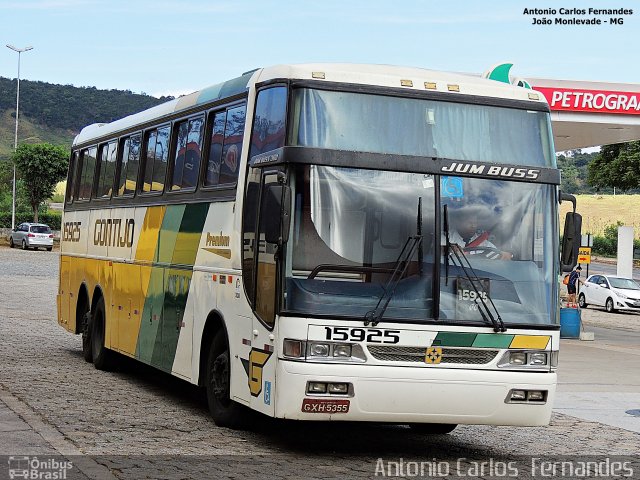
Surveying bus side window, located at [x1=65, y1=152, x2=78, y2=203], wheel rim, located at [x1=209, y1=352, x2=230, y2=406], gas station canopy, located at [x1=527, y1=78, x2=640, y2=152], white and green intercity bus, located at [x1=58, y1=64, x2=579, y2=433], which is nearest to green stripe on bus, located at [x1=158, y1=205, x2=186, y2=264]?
white and green intercity bus, located at [x1=58, y1=64, x2=579, y2=433]

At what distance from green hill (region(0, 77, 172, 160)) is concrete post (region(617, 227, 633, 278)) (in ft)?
401

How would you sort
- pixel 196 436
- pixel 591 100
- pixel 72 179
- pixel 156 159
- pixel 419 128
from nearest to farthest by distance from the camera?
pixel 419 128 < pixel 196 436 < pixel 156 159 < pixel 72 179 < pixel 591 100

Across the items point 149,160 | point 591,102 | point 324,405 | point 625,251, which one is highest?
point 591,102

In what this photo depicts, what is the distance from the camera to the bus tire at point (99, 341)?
16.9 m

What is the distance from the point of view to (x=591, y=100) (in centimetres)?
3491

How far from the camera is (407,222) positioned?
33.4ft

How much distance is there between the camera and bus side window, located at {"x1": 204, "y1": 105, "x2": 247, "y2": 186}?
11734 millimetres

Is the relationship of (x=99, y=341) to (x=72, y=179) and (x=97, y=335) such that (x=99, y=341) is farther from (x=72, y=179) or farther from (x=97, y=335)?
(x=72, y=179)

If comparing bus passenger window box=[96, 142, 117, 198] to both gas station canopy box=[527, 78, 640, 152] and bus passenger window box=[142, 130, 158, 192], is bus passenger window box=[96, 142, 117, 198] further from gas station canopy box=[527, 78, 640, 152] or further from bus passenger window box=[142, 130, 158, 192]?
gas station canopy box=[527, 78, 640, 152]

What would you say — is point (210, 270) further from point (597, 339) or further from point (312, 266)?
point (597, 339)

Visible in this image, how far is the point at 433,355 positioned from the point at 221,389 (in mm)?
2491

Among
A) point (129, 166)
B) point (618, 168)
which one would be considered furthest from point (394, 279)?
point (618, 168)

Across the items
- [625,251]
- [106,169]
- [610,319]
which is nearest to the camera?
[106,169]

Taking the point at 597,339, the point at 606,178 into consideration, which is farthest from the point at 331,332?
the point at 606,178
